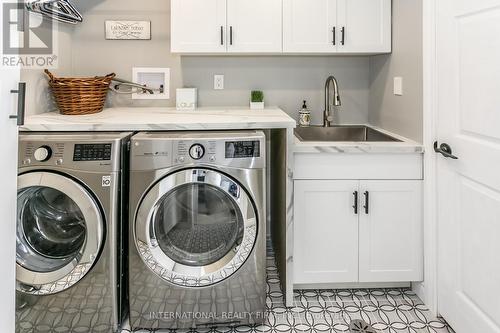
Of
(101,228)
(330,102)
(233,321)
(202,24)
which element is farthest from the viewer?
(330,102)

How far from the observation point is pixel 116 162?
5.85 ft

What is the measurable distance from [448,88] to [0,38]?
5.84 feet

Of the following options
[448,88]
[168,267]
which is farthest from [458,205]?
[168,267]

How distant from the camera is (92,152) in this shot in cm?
177

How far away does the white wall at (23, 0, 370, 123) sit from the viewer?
280 cm

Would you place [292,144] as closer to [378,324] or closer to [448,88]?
[448,88]

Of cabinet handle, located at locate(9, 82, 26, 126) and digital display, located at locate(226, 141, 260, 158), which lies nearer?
cabinet handle, located at locate(9, 82, 26, 126)

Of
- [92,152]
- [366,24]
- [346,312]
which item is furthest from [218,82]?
[346,312]

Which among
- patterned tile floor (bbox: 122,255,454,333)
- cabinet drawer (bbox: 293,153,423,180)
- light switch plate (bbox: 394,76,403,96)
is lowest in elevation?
patterned tile floor (bbox: 122,255,454,333)

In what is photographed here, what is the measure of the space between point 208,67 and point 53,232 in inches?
61.5

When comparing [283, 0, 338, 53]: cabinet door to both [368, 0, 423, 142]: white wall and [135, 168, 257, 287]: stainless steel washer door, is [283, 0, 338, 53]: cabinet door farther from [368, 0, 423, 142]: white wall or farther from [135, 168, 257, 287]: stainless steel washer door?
[135, 168, 257, 287]: stainless steel washer door

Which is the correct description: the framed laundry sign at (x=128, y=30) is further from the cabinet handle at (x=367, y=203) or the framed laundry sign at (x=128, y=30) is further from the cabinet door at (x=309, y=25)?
the cabinet handle at (x=367, y=203)

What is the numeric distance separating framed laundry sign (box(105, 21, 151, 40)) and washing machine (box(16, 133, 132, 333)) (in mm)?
1201

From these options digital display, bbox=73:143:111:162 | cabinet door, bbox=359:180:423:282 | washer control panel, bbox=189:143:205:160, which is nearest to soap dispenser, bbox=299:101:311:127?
cabinet door, bbox=359:180:423:282
